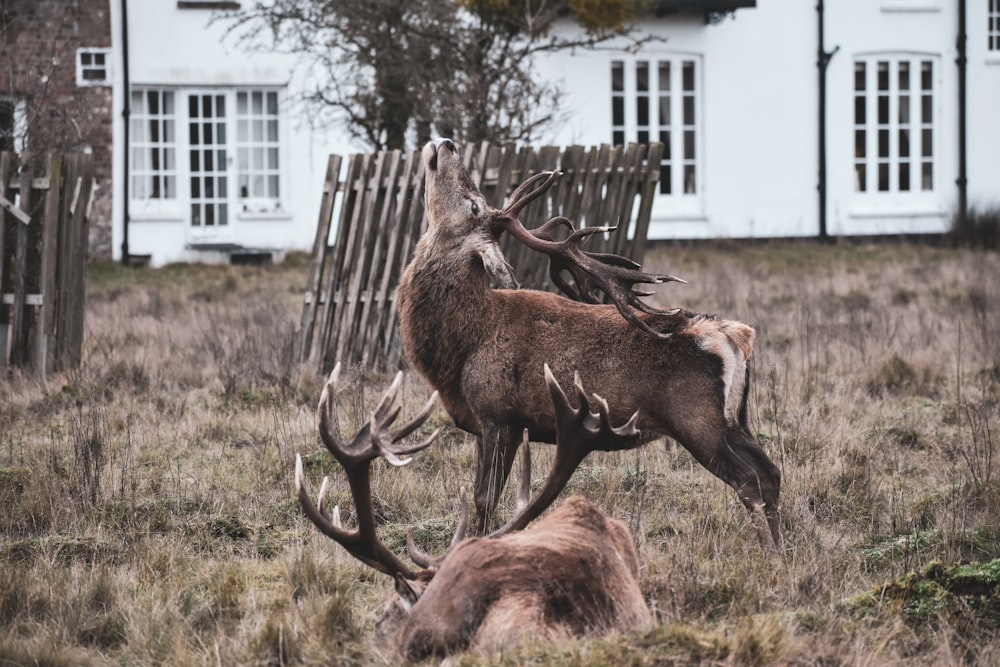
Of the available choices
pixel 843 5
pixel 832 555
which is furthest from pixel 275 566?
pixel 843 5

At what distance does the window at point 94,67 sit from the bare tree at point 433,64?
3.47 metres

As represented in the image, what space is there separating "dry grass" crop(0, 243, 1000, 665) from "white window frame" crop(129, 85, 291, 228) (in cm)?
1082

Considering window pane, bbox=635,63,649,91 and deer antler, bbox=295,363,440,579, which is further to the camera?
window pane, bbox=635,63,649,91

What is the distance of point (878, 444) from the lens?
6961 millimetres

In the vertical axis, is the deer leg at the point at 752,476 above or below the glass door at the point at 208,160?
below

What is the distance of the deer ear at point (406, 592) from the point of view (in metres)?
3.85

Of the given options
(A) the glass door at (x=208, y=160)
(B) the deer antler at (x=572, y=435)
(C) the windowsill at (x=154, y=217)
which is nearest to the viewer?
(B) the deer antler at (x=572, y=435)

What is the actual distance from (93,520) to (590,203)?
5652 mm

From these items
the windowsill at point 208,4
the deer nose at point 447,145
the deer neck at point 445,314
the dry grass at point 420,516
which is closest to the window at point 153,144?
the windowsill at point 208,4

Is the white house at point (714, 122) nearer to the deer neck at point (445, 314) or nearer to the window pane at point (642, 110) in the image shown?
the window pane at point (642, 110)

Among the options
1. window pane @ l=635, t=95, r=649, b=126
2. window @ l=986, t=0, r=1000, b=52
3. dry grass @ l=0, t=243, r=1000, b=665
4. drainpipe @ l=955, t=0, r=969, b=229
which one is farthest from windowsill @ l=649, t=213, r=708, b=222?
dry grass @ l=0, t=243, r=1000, b=665

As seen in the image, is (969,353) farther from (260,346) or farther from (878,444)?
(260,346)

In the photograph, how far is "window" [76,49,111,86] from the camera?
20.7m

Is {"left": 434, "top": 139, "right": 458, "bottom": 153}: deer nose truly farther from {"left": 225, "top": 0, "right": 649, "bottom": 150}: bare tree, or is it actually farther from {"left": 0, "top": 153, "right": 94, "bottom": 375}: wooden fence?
{"left": 225, "top": 0, "right": 649, "bottom": 150}: bare tree
